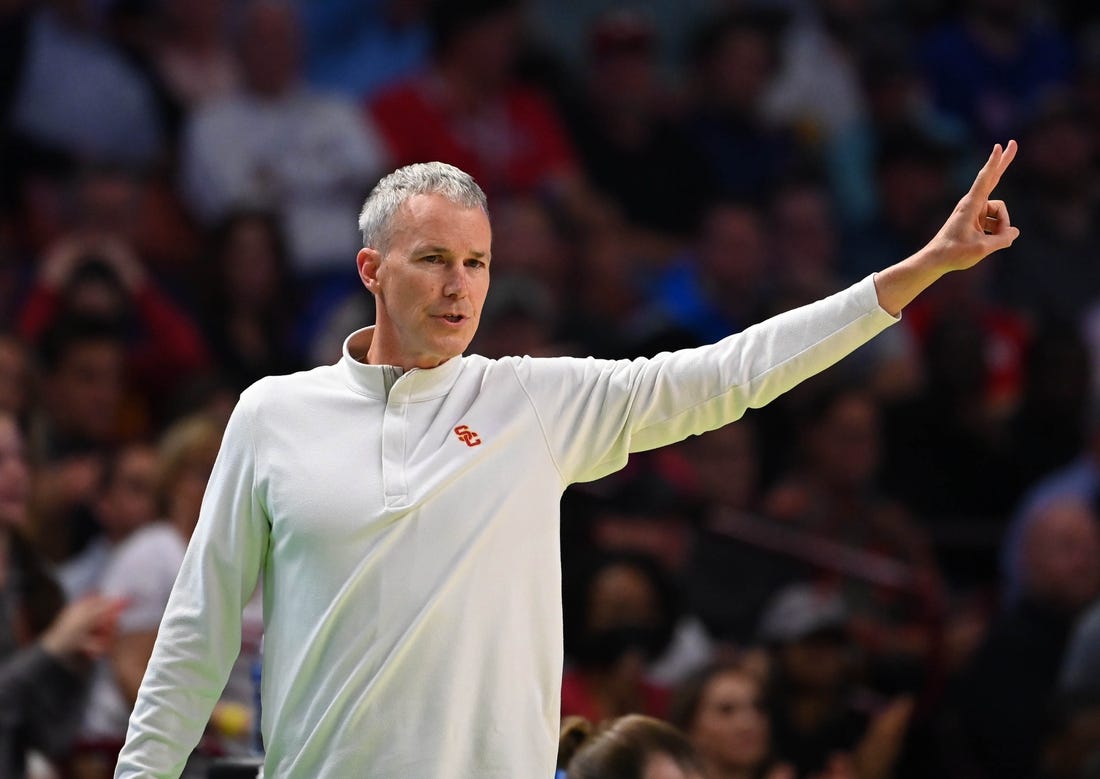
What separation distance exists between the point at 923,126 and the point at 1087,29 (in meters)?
1.50

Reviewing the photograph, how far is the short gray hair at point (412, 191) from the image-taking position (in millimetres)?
3008

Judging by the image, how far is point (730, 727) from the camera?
201 inches

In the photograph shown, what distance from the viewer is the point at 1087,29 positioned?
33.4 feet

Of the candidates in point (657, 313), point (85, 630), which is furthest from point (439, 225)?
point (657, 313)

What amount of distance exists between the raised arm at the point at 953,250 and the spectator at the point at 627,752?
4.22 feet

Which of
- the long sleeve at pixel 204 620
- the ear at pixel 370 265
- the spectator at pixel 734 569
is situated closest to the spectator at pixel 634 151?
the spectator at pixel 734 569

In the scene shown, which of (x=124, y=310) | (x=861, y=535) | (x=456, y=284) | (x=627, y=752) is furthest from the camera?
(x=861, y=535)

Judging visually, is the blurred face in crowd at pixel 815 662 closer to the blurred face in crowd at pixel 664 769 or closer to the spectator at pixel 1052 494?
the spectator at pixel 1052 494

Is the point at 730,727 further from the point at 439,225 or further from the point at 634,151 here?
the point at 634,151

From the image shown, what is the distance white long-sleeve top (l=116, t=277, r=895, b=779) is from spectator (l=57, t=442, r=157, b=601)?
9.05 feet

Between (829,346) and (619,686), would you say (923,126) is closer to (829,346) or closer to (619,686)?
(619,686)

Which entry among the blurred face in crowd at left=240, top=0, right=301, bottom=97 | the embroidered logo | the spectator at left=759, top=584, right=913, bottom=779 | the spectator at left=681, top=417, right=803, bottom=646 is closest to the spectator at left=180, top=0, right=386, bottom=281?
the blurred face in crowd at left=240, top=0, right=301, bottom=97

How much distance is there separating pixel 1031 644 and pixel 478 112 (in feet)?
11.7

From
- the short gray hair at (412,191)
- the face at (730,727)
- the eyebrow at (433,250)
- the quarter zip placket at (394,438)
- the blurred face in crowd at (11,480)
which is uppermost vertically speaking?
the short gray hair at (412,191)
